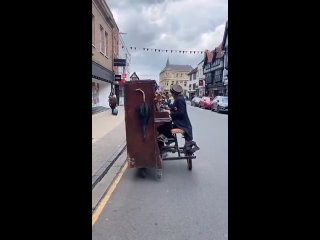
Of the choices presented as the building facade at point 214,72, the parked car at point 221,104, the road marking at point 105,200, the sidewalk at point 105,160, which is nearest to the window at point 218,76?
the building facade at point 214,72

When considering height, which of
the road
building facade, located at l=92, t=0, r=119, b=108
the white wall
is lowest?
the road

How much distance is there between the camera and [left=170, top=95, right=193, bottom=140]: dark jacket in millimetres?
6441

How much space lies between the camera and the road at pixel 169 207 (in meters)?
3.53

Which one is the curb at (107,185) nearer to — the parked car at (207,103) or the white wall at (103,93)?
the white wall at (103,93)

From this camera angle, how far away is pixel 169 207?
438 cm

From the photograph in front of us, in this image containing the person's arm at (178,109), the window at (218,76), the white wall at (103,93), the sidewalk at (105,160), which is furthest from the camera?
the window at (218,76)

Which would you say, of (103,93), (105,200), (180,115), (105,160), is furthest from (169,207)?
(103,93)

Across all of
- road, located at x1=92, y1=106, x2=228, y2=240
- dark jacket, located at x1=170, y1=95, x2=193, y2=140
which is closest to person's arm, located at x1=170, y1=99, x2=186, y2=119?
dark jacket, located at x1=170, y1=95, x2=193, y2=140

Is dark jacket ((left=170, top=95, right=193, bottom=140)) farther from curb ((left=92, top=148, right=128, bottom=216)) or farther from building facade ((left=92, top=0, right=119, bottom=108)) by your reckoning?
building facade ((left=92, top=0, right=119, bottom=108))

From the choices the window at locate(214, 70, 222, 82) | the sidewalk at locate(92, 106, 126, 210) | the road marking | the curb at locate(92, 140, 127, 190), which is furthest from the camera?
the window at locate(214, 70, 222, 82)

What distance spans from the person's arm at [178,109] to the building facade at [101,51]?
1084 centimetres
